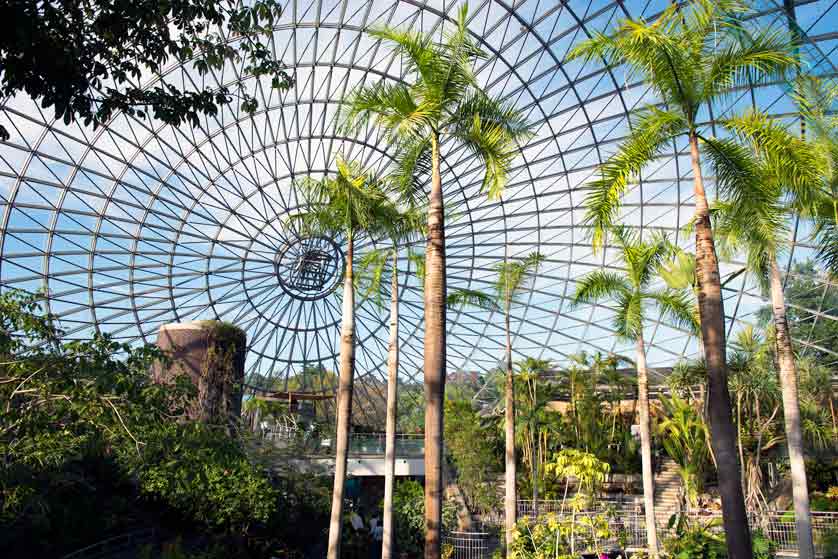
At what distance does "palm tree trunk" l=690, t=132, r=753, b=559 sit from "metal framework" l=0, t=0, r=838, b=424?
14552mm

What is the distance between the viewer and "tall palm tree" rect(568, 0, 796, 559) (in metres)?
10.6

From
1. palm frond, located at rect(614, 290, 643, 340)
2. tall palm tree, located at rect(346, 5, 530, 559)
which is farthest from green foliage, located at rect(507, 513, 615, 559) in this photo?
palm frond, located at rect(614, 290, 643, 340)

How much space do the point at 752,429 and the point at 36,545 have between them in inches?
1388

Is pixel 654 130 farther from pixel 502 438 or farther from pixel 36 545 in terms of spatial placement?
pixel 502 438

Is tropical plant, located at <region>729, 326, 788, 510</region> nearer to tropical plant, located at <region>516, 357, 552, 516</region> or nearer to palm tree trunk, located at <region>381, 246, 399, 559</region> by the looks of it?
tropical plant, located at <region>516, 357, 552, 516</region>

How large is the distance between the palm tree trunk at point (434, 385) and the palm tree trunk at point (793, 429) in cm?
941

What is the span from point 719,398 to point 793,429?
736 centimetres

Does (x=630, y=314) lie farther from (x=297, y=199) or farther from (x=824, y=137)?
(x=297, y=199)

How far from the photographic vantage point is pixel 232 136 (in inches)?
1491

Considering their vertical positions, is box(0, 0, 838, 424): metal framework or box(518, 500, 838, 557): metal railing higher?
box(0, 0, 838, 424): metal framework

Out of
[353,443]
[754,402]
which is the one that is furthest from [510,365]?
[754,402]

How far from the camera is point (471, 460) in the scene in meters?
33.0

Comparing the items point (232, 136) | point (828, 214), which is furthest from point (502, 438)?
point (828, 214)

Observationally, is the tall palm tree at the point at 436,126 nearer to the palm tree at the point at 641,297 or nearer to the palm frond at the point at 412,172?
the palm frond at the point at 412,172
